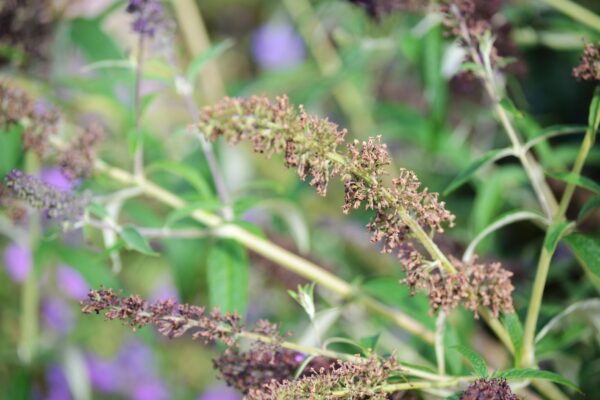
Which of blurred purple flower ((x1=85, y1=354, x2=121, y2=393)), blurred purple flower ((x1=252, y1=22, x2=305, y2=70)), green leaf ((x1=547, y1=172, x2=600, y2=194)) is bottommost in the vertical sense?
blurred purple flower ((x1=85, y1=354, x2=121, y2=393))

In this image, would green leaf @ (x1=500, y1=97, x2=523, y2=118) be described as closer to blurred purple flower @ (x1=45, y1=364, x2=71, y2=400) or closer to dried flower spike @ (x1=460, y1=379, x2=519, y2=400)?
dried flower spike @ (x1=460, y1=379, x2=519, y2=400)

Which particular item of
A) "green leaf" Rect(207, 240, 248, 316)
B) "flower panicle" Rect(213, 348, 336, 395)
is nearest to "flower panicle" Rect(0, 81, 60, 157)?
"green leaf" Rect(207, 240, 248, 316)

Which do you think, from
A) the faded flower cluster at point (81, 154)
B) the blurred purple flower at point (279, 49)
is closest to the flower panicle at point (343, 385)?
the faded flower cluster at point (81, 154)

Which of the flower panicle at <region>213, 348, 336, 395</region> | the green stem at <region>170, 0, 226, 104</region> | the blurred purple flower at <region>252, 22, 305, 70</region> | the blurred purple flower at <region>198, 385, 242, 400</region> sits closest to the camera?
the flower panicle at <region>213, 348, 336, 395</region>

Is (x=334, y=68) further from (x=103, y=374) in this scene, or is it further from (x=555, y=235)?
(x=103, y=374)

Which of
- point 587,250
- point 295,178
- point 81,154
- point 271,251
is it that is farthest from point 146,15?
point 295,178

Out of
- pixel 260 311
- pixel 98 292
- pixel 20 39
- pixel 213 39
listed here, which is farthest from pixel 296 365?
pixel 213 39
